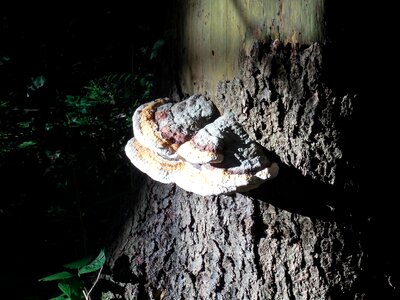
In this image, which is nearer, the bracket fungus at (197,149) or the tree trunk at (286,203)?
the bracket fungus at (197,149)

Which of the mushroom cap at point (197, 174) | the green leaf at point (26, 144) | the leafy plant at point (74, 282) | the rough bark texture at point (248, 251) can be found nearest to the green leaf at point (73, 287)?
the leafy plant at point (74, 282)

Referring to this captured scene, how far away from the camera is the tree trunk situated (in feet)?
3.80

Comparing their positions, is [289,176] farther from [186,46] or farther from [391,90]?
[186,46]

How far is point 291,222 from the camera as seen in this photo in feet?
4.16

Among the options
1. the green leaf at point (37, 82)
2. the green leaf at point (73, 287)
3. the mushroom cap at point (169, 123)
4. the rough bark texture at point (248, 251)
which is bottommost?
the green leaf at point (73, 287)

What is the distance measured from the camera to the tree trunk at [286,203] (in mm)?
1158

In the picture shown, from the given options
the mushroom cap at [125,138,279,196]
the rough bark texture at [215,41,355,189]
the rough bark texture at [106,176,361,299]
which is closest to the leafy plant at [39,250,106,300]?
the rough bark texture at [106,176,361,299]

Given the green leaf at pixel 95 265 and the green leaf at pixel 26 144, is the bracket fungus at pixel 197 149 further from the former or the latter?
the green leaf at pixel 26 144

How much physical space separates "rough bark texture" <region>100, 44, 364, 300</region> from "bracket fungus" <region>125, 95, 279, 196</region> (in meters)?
0.09

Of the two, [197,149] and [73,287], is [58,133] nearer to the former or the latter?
[73,287]

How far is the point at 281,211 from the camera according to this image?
49.9 inches

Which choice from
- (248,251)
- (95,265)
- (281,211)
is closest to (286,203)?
(281,211)

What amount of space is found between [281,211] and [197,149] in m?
0.39

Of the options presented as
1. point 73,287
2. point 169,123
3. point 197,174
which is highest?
point 169,123
